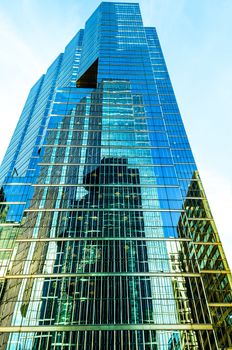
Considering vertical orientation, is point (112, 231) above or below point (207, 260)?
above

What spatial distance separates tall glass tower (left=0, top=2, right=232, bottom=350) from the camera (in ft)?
136

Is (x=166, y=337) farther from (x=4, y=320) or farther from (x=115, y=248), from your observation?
(x=4, y=320)

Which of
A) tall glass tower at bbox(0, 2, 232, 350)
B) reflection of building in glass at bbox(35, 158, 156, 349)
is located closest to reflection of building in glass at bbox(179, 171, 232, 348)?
tall glass tower at bbox(0, 2, 232, 350)

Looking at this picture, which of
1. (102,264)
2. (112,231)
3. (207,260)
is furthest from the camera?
(207,260)

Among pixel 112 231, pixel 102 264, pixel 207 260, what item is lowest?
pixel 102 264

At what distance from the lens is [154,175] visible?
6356cm

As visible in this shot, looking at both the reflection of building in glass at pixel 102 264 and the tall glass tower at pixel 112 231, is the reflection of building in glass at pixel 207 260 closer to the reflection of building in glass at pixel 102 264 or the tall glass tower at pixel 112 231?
the tall glass tower at pixel 112 231

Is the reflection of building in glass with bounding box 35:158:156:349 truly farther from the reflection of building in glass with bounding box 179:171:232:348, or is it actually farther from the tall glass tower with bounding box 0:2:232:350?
the reflection of building in glass with bounding box 179:171:232:348

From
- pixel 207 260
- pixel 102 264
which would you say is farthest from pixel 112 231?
pixel 207 260

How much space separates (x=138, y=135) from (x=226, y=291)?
129ft

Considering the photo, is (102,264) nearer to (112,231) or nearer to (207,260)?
(112,231)

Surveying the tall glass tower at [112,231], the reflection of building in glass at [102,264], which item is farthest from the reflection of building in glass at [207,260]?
the reflection of building in glass at [102,264]

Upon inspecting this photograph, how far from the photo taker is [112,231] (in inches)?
2073

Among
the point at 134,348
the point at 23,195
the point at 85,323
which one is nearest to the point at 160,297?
the point at 134,348
